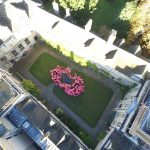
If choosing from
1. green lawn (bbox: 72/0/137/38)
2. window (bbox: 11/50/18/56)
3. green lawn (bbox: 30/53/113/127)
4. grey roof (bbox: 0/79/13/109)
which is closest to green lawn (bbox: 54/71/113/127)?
green lawn (bbox: 30/53/113/127)

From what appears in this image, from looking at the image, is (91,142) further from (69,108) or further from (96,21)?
(96,21)

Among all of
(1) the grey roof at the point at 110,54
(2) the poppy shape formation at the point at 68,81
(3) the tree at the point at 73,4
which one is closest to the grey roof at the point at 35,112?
(2) the poppy shape formation at the point at 68,81

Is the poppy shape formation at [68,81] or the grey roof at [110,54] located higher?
the grey roof at [110,54]

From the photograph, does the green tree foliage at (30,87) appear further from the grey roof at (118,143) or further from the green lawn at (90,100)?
the grey roof at (118,143)

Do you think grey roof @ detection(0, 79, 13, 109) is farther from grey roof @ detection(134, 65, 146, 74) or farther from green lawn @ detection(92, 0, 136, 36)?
green lawn @ detection(92, 0, 136, 36)

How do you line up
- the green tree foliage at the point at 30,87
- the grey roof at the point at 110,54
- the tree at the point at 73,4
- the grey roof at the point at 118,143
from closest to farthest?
1. the grey roof at the point at 118,143
2. the grey roof at the point at 110,54
3. the green tree foliage at the point at 30,87
4. the tree at the point at 73,4

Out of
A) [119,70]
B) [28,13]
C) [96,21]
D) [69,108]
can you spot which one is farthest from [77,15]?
[69,108]
